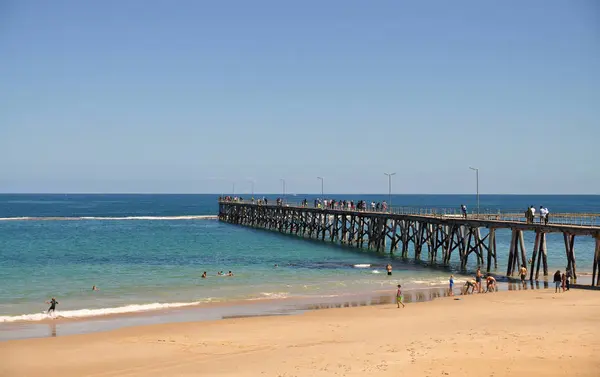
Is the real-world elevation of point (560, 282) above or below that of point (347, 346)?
above

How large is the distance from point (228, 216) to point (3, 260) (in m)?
52.5

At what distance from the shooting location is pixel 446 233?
42844 mm

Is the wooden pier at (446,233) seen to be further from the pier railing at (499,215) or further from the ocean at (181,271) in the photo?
the ocean at (181,271)

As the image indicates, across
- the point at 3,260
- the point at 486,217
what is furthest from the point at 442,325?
the point at 3,260

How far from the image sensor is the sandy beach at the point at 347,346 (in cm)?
1616

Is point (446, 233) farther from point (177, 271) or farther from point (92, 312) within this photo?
point (92, 312)

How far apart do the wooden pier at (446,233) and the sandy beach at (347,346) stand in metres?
8.46

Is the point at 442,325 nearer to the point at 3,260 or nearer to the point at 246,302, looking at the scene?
the point at 246,302

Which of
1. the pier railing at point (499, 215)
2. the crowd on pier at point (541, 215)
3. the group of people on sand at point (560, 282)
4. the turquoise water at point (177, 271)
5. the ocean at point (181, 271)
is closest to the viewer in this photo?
the group of people on sand at point (560, 282)

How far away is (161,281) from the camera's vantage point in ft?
112

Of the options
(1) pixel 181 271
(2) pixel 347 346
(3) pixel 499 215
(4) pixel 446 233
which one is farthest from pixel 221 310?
(4) pixel 446 233

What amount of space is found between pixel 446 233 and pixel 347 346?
25.7m

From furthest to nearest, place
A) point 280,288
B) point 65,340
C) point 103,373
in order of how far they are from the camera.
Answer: point 280,288 < point 65,340 < point 103,373

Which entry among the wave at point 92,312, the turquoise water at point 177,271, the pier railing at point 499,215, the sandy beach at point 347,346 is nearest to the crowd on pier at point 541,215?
the pier railing at point 499,215
